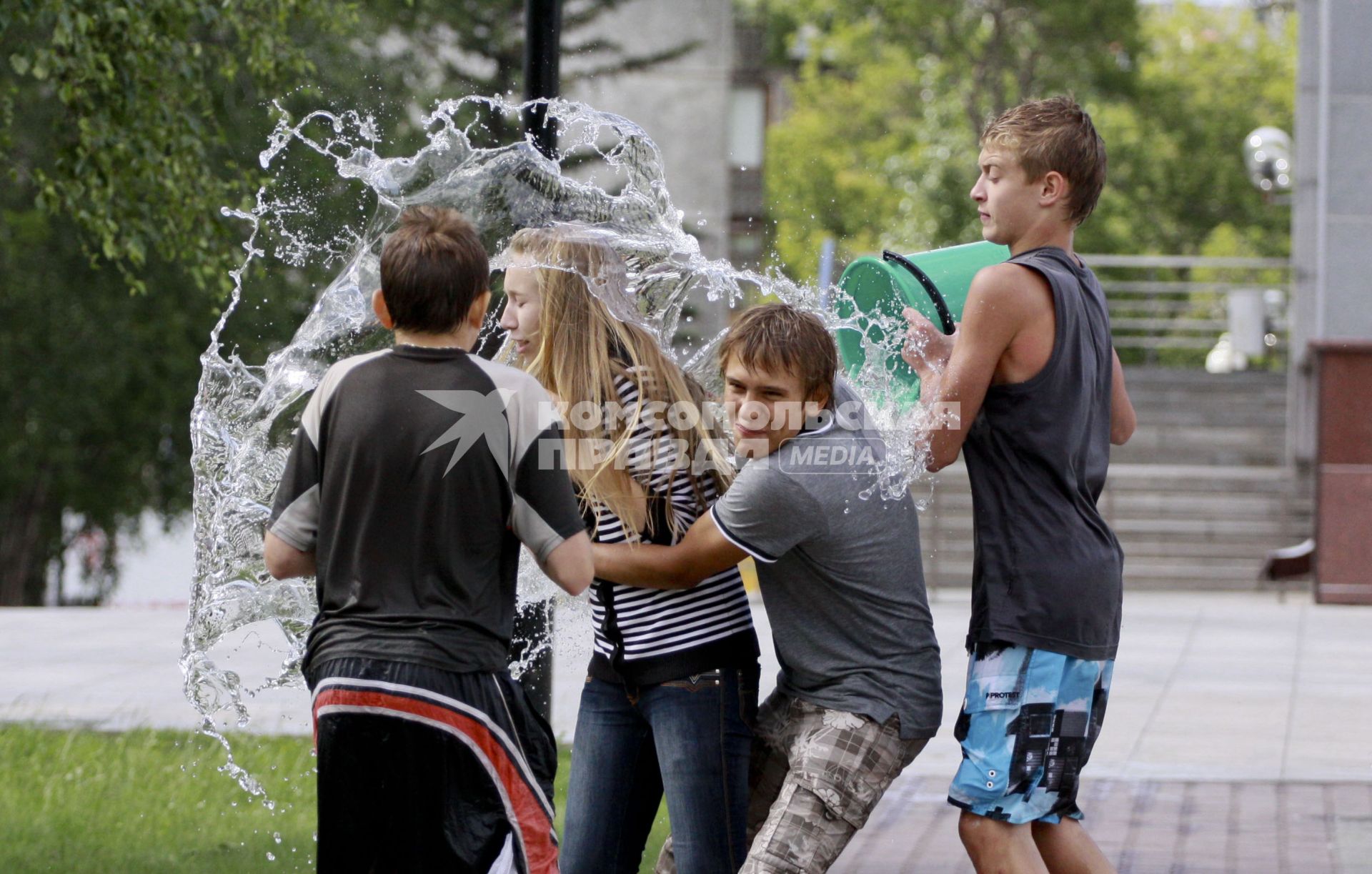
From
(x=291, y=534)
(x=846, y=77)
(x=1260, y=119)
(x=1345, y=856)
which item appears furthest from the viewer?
(x=846, y=77)

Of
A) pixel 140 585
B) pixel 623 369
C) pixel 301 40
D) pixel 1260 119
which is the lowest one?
pixel 140 585

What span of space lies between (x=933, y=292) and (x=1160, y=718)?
489 cm

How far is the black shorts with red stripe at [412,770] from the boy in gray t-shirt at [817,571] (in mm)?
534

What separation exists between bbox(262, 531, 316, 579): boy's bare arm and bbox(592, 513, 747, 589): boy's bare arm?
589mm

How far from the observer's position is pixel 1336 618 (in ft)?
39.9

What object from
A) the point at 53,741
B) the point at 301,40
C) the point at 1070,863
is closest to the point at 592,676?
the point at 1070,863

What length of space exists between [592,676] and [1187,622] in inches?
363

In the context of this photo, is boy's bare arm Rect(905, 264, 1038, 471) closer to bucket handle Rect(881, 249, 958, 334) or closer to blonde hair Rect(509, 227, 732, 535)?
bucket handle Rect(881, 249, 958, 334)

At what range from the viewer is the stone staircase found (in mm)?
16234

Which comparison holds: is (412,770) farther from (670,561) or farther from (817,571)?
(817,571)

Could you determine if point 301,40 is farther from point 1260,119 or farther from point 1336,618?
point 1260,119

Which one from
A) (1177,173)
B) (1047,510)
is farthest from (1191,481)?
(1177,173)

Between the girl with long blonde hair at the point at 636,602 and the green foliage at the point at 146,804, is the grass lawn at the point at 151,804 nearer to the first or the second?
the green foliage at the point at 146,804

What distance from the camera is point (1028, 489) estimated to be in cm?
338
